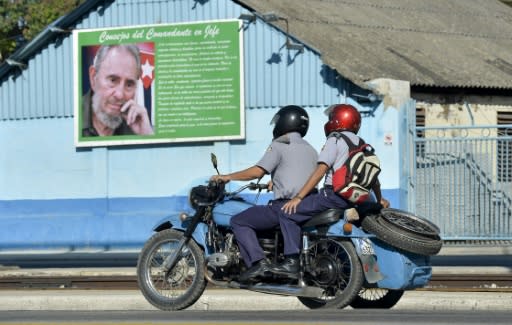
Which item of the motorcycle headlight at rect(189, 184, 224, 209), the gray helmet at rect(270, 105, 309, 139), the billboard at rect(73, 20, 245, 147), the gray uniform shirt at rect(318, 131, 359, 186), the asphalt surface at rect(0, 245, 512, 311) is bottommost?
the asphalt surface at rect(0, 245, 512, 311)

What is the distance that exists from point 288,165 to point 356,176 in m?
0.67

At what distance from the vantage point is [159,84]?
1081 inches

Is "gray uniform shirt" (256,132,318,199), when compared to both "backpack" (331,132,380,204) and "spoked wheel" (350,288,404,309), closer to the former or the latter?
"backpack" (331,132,380,204)

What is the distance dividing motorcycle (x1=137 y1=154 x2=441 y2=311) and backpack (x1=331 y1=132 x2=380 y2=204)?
149mm

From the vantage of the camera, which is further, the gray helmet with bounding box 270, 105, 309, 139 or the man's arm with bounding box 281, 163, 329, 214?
the gray helmet with bounding box 270, 105, 309, 139

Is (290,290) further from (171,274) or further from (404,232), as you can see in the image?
(171,274)

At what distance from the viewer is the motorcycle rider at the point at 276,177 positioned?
1097cm

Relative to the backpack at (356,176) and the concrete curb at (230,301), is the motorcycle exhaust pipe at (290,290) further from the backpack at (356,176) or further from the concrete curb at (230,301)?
the concrete curb at (230,301)

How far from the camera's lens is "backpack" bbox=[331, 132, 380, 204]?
1071 centimetres

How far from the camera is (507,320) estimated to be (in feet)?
30.1

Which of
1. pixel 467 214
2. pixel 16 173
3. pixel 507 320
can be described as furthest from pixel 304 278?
pixel 16 173

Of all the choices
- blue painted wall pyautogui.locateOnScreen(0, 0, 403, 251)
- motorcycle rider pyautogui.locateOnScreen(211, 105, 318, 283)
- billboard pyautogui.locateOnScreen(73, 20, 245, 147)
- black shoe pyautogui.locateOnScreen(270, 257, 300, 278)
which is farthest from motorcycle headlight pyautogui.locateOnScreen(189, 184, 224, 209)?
billboard pyautogui.locateOnScreen(73, 20, 245, 147)

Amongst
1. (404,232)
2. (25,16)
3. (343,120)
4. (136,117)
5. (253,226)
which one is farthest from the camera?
(25,16)

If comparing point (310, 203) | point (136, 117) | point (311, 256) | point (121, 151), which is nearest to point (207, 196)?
point (310, 203)
